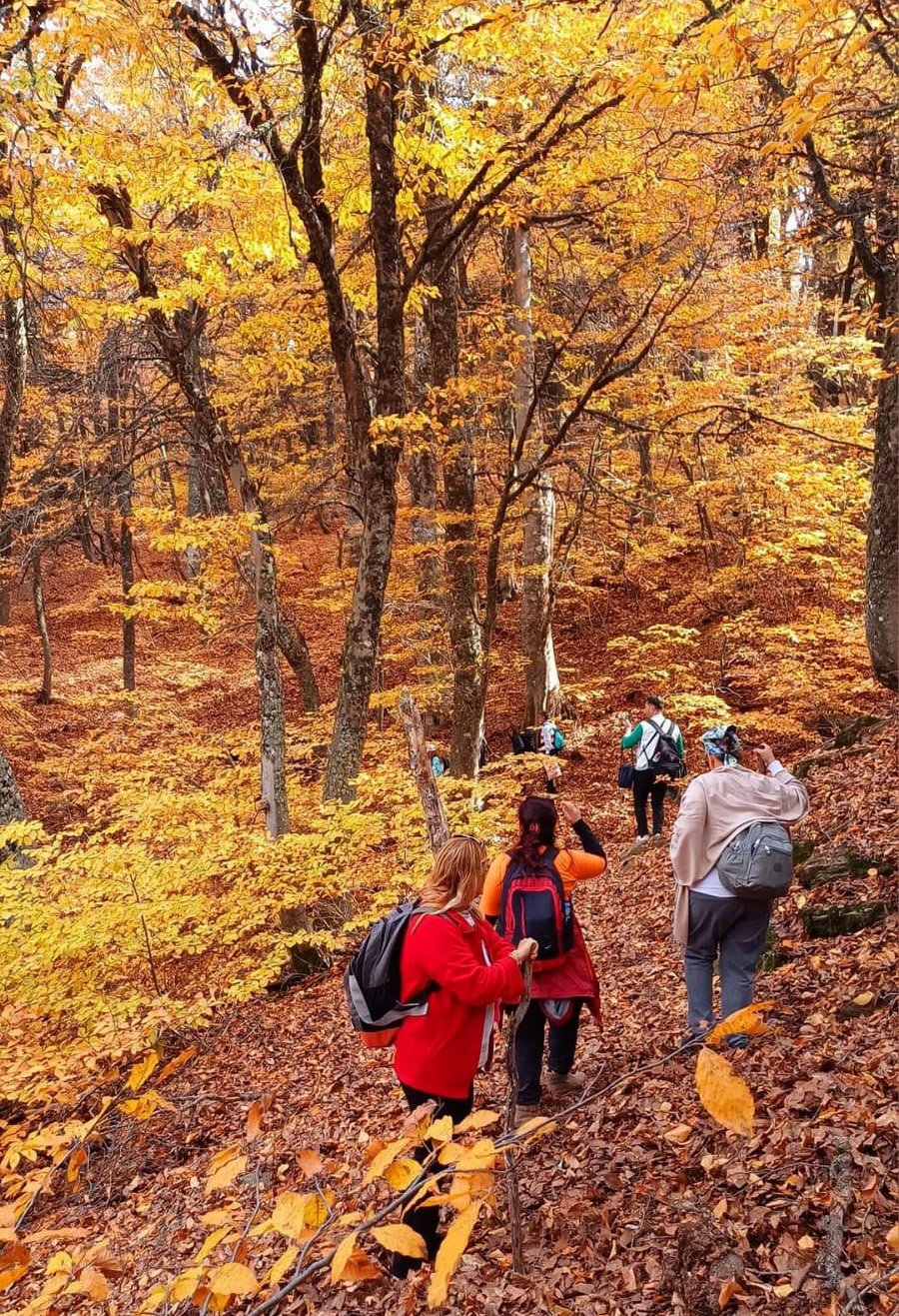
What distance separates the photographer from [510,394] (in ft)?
43.7

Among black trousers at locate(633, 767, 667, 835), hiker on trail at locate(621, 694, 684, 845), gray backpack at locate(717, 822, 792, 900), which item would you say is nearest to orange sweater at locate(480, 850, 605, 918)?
gray backpack at locate(717, 822, 792, 900)

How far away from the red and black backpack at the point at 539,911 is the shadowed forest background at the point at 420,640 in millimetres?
757

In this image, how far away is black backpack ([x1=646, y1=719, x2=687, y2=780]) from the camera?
9.46 metres

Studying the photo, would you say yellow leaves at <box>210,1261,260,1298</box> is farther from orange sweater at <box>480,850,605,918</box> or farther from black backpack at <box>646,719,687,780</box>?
black backpack at <box>646,719,687,780</box>

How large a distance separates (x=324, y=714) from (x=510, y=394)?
6255 mm

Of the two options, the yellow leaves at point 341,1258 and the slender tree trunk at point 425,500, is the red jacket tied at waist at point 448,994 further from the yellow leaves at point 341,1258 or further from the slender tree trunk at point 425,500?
the slender tree trunk at point 425,500

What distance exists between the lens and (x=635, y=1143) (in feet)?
12.2

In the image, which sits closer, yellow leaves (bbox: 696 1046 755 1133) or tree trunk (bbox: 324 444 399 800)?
yellow leaves (bbox: 696 1046 755 1133)

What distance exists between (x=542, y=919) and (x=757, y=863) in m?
1.06

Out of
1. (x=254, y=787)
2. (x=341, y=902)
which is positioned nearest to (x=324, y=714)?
(x=254, y=787)

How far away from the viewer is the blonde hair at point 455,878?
317 cm

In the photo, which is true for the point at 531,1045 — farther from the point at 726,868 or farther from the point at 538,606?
the point at 538,606

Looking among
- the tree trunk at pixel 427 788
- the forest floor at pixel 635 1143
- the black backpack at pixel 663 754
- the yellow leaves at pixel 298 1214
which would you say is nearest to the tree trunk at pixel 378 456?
the tree trunk at pixel 427 788

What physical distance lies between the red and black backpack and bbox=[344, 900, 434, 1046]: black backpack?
2.75ft
